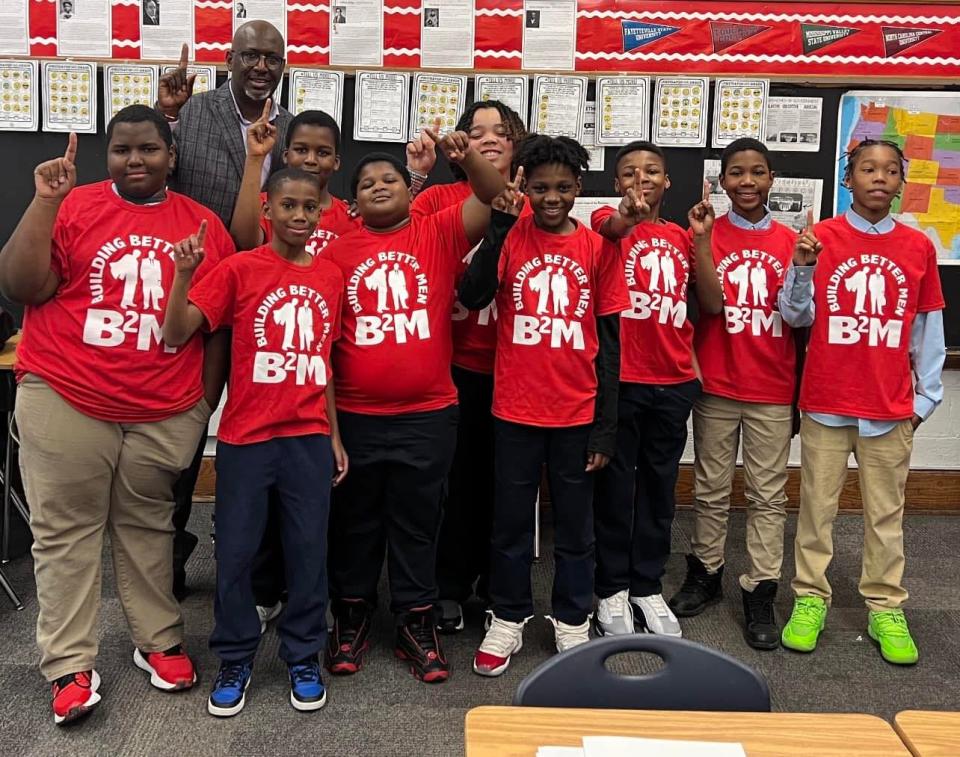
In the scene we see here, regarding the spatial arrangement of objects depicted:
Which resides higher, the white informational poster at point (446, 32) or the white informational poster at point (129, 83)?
the white informational poster at point (446, 32)

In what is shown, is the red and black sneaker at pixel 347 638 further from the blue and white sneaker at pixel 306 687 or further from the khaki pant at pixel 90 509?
the khaki pant at pixel 90 509

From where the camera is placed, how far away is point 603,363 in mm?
2328

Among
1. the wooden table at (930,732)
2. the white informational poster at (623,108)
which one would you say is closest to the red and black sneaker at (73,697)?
the wooden table at (930,732)

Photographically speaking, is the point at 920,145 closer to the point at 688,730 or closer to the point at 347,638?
the point at 347,638

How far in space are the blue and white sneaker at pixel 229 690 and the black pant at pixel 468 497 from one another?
69 centimetres

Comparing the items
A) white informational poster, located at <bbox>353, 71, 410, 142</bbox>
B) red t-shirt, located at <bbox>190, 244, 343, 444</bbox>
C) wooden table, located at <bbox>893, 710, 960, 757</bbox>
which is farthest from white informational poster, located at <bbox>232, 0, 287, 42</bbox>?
wooden table, located at <bbox>893, 710, 960, 757</bbox>

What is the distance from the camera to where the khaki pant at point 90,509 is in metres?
2.06

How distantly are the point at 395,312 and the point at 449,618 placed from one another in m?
1.03

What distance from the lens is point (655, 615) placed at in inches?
104

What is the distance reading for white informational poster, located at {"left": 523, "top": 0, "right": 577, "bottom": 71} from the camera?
3.41 metres

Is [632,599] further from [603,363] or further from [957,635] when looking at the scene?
[957,635]

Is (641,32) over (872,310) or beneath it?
over

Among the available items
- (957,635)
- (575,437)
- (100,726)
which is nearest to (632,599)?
(575,437)

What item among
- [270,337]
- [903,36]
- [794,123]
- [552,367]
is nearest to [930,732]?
[552,367]
